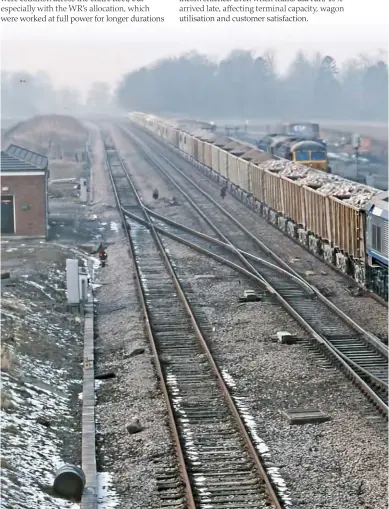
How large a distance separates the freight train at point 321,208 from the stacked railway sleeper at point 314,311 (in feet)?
4.75

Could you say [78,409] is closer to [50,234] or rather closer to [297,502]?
[297,502]

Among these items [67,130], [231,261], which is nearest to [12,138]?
[67,130]

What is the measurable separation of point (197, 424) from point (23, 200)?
20.8 metres

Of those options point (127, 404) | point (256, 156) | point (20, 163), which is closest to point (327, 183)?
point (20, 163)

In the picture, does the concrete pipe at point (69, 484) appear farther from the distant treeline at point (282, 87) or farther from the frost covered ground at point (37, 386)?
the distant treeline at point (282, 87)

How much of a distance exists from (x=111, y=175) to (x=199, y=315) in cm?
3707

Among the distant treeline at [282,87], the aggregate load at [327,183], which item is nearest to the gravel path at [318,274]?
the aggregate load at [327,183]

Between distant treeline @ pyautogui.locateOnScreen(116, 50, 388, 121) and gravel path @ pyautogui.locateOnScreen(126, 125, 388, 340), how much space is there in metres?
43.1

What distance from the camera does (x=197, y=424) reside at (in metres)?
14.9

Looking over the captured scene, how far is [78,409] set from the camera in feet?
54.0

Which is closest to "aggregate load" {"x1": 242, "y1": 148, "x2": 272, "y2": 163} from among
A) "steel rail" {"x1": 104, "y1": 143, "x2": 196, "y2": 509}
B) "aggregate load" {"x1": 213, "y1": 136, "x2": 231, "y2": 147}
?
"aggregate load" {"x1": 213, "y1": 136, "x2": 231, "y2": 147}

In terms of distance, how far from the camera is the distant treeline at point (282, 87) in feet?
309

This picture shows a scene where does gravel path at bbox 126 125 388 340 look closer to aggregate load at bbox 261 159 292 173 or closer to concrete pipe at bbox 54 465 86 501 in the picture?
aggregate load at bbox 261 159 292 173

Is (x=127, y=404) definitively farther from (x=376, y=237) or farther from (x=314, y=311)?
(x=376, y=237)
